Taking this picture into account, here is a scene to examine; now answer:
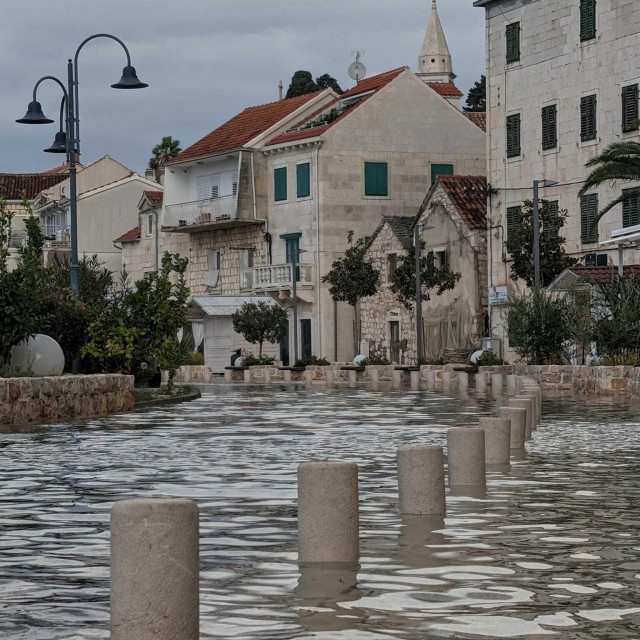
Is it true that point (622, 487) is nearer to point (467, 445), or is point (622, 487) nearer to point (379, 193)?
point (467, 445)

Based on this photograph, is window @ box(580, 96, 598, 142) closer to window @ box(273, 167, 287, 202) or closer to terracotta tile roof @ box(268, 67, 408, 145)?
terracotta tile roof @ box(268, 67, 408, 145)

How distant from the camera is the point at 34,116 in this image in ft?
102

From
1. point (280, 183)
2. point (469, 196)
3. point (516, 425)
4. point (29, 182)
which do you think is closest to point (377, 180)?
point (280, 183)

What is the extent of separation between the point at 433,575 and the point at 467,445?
14.5ft

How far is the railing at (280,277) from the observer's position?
61750 mm

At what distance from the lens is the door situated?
58125 millimetres

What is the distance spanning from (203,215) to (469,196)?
1668cm

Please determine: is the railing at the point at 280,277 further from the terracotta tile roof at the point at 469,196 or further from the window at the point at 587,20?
the window at the point at 587,20

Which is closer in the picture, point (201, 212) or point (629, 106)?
point (629, 106)

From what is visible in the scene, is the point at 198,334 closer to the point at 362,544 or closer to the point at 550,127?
the point at 550,127

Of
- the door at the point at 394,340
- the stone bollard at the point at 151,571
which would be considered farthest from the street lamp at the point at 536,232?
the stone bollard at the point at 151,571

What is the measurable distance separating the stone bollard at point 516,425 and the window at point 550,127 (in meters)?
32.3

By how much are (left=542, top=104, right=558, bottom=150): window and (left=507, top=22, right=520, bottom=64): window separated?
9.34 feet

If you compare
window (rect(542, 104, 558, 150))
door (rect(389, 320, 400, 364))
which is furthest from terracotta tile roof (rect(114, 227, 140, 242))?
window (rect(542, 104, 558, 150))
